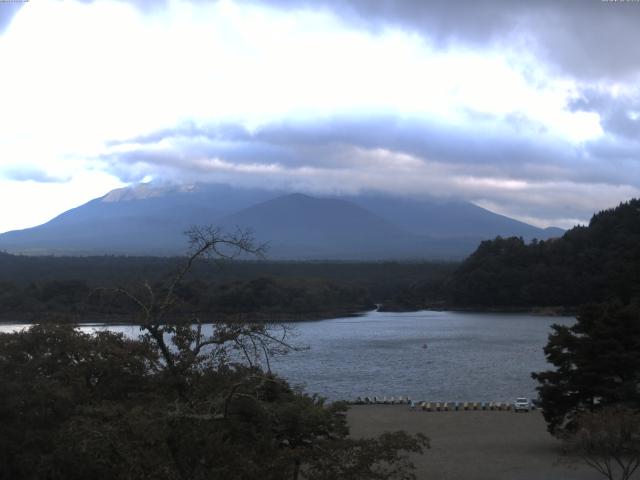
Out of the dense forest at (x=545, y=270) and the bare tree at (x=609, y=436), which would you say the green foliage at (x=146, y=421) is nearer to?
the bare tree at (x=609, y=436)

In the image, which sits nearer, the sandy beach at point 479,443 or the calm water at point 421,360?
the sandy beach at point 479,443

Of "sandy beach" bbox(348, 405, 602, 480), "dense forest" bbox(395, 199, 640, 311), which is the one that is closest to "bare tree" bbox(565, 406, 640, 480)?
"sandy beach" bbox(348, 405, 602, 480)

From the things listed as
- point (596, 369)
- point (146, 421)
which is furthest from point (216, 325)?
point (596, 369)

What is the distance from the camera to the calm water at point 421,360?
26.5 metres

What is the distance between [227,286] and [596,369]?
153 feet

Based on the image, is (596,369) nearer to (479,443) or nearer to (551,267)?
(479,443)

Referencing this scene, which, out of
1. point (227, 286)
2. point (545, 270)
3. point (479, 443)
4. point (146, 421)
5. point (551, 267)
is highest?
point (551, 267)

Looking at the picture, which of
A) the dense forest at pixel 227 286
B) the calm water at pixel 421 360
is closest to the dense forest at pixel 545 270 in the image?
the dense forest at pixel 227 286

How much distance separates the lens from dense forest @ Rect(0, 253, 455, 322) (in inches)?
2003

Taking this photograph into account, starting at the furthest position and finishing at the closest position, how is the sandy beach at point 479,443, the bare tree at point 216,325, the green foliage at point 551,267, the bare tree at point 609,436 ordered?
the green foliage at point 551,267, the sandy beach at point 479,443, the bare tree at point 609,436, the bare tree at point 216,325

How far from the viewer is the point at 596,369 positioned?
1444 centimetres

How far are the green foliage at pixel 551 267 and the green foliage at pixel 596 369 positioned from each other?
49.8 m

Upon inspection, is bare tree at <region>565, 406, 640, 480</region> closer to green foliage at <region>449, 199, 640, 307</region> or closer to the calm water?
the calm water

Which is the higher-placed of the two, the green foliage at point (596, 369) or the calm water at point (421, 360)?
the green foliage at point (596, 369)
